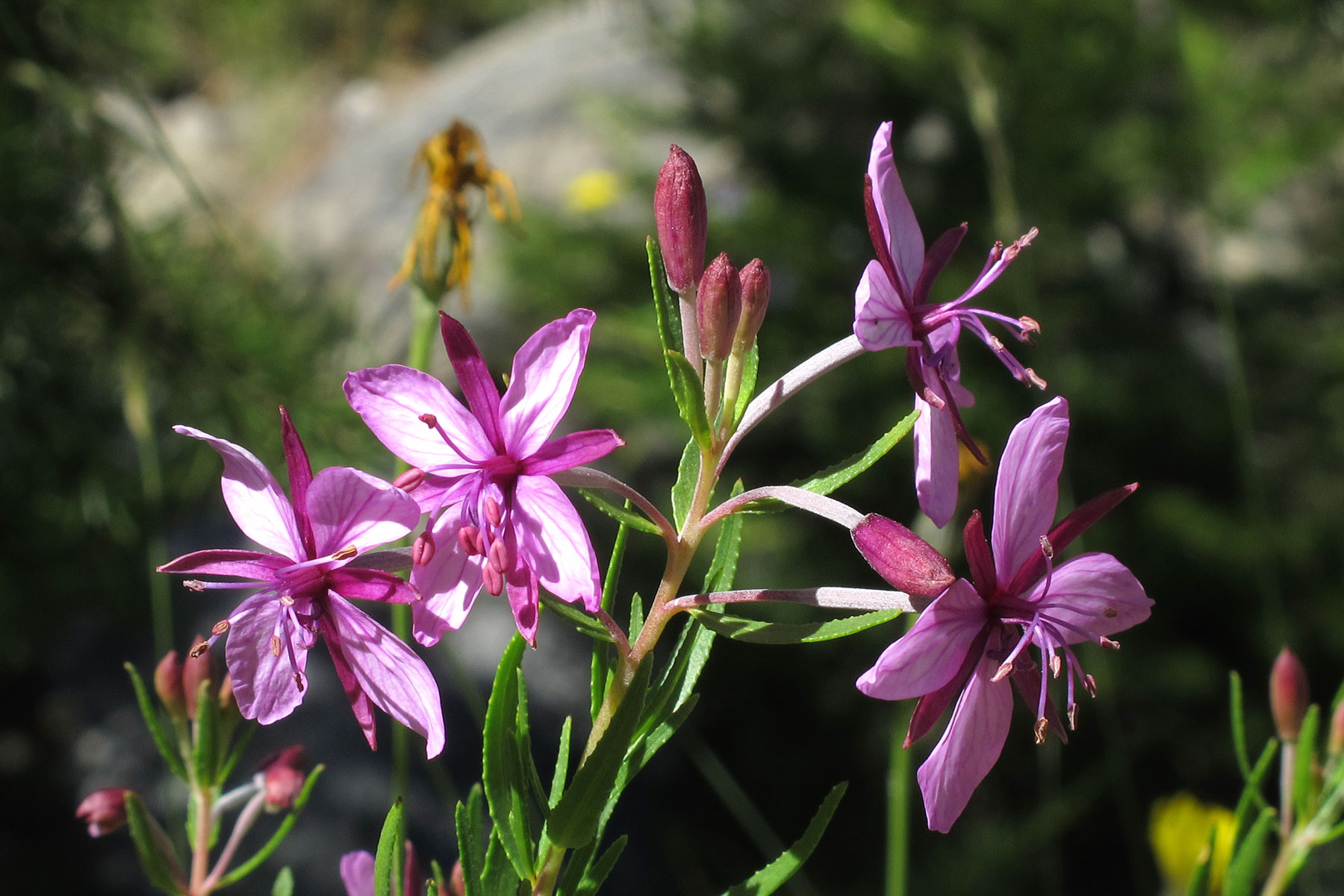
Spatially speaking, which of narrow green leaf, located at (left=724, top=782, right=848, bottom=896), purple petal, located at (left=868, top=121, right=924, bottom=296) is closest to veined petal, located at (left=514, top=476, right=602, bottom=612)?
narrow green leaf, located at (left=724, top=782, right=848, bottom=896)

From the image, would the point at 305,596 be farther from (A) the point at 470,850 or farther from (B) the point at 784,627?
(B) the point at 784,627

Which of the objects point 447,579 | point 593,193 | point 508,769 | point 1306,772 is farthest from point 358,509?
point 593,193

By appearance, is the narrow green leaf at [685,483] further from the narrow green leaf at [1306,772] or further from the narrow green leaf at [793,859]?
the narrow green leaf at [1306,772]

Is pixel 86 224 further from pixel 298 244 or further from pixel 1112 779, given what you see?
pixel 298 244

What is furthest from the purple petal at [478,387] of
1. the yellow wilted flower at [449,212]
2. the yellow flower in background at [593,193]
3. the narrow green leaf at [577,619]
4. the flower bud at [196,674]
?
the yellow flower in background at [593,193]

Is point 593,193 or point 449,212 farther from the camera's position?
point 593,193

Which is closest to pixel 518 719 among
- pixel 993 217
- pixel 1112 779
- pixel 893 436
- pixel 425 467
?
pixel 425 467
